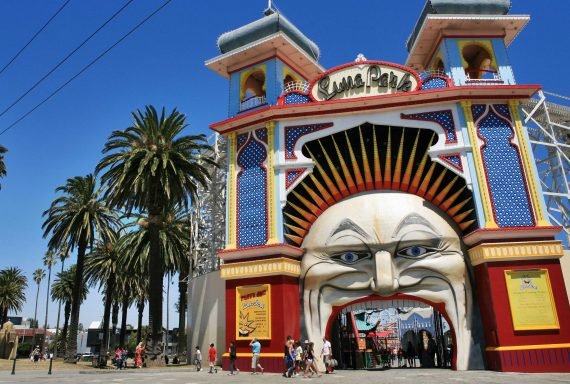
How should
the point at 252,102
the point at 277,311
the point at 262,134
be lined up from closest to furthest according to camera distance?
the point at 277,311
the point at 262,134
the point at 252,102

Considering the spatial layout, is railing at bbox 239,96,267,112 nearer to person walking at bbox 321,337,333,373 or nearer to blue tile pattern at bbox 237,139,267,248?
blue tile pattern at bbox 237,139,267,248

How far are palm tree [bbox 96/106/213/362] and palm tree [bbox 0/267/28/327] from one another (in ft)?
155

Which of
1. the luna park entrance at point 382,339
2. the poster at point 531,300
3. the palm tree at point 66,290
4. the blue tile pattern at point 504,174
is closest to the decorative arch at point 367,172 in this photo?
the blue tile pattern at point 504,174

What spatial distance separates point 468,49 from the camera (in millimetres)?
24641

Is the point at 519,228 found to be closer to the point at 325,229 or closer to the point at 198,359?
the point at 325,229

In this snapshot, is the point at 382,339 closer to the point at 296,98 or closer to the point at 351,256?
the point at 351,256

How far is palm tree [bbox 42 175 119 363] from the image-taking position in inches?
1371

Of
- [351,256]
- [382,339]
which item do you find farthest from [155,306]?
[382,339]

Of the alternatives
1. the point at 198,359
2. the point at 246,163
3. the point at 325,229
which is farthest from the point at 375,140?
the point at 198,359

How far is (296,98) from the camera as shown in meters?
23.0

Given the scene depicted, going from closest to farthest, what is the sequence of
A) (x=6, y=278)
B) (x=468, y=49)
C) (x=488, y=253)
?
(x=488, y=253), (x=468, y=49), (x=6, y=278)

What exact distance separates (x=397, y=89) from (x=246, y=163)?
833 centimetres

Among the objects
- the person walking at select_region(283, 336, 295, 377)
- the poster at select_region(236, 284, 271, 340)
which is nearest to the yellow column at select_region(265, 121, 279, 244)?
the poster at select_region(236, 284, 271, 340)

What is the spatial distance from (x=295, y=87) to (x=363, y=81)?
4036 millimetres
